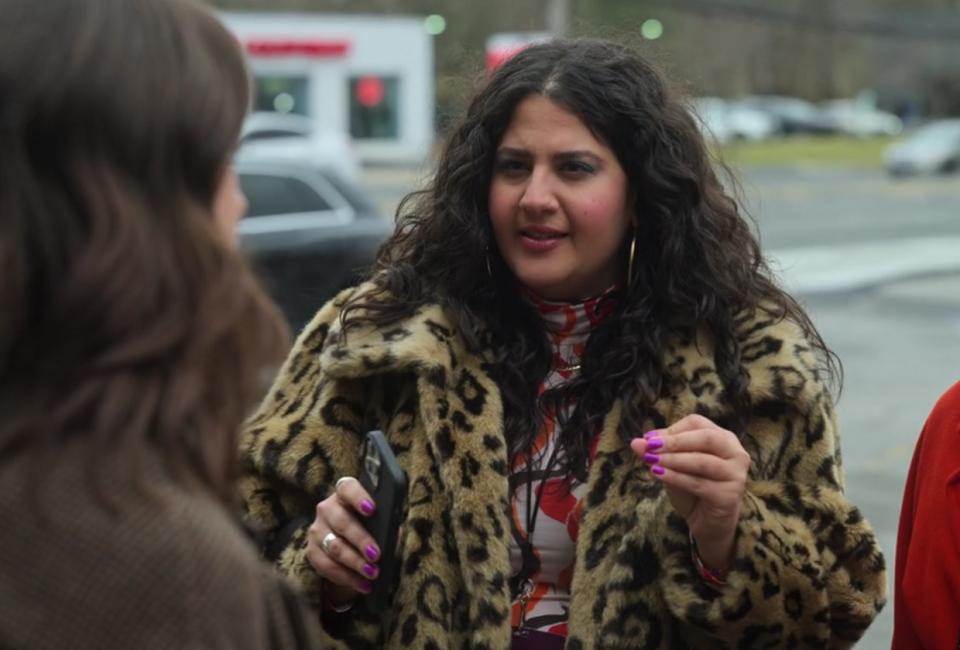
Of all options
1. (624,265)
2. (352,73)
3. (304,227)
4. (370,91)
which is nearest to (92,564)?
(624,265)

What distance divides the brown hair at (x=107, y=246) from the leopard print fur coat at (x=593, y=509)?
1136mm

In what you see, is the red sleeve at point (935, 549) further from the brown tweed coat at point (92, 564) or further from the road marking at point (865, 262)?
the road marking at point (865, 262)

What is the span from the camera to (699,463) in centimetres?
232

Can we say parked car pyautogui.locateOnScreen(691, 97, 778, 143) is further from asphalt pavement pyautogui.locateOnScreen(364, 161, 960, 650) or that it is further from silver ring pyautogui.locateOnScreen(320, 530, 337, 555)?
silver ring pyautogui.locateOnScreen(320, 530, 337, 555)

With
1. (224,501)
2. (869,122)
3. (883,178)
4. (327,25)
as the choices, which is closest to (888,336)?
(224,501)

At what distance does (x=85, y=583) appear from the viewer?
4.49 feet

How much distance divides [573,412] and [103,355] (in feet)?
4.71

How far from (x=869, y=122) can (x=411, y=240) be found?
65535mm

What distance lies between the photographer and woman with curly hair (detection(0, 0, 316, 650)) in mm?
1370

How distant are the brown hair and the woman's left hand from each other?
1024 mm

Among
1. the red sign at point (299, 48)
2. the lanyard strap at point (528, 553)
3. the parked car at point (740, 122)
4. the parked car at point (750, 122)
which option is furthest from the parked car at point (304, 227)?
the parked car at point (750, 122)

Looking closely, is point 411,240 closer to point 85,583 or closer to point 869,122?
point 85,583

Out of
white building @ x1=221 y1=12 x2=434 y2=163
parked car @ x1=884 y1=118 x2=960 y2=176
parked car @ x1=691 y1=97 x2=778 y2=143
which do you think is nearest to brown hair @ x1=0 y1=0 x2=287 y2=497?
parked car @ x1=884 y1=118 x2=960 y2=176

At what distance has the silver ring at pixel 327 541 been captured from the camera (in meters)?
2.41
